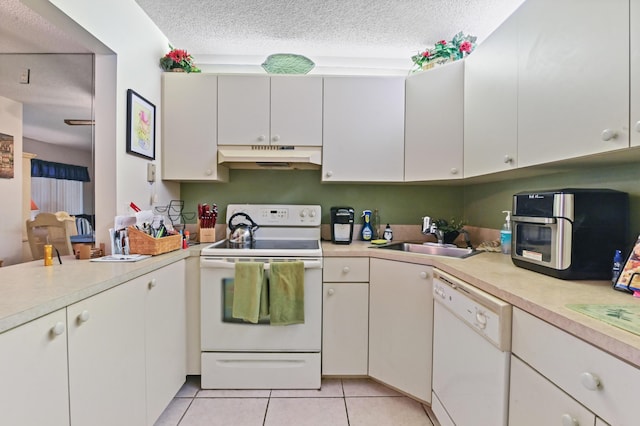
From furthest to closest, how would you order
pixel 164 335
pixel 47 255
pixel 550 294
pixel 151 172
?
1. pixel 151 172
2. pixel 164 335
3. pixel 47 255
4. pixel 550 294

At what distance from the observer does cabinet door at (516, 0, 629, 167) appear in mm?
961

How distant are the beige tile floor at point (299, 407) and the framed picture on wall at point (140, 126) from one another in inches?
59.2

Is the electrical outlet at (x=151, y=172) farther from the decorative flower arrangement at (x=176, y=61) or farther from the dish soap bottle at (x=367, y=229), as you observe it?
the dish soap bottle at (x=367, y=229)

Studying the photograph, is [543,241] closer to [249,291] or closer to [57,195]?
[249,291]

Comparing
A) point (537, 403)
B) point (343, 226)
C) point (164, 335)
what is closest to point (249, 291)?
point (164, 335)

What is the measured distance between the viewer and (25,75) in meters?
1.72

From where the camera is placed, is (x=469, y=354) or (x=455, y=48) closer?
(x=469, y=354)

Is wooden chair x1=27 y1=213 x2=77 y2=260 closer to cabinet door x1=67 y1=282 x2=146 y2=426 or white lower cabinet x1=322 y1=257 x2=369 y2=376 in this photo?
cabinet door x1=67 y1=282 x2=146 y2=426

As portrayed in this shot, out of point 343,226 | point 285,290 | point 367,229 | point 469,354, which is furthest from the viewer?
point 367,229

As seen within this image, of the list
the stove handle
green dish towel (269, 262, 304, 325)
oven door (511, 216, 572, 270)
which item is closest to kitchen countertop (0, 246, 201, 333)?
the stove handle

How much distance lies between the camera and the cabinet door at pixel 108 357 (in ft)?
3.21

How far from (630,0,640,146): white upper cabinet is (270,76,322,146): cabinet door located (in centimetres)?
161

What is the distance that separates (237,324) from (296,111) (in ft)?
4.91

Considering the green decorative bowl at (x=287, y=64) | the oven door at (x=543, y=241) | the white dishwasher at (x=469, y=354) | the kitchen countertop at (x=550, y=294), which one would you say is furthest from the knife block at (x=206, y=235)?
the oven door at (x=543, y=241)
